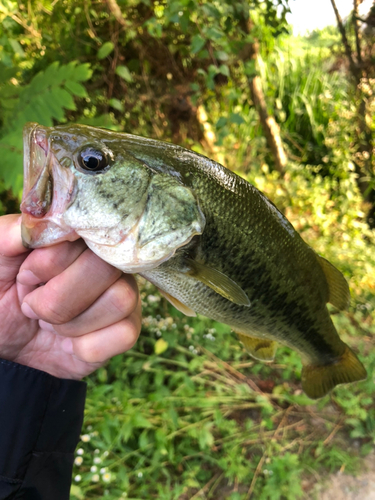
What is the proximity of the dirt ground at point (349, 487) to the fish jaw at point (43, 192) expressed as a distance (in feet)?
8.06

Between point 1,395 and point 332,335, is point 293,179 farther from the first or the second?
point 1,395

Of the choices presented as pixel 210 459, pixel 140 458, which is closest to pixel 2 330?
pixel 140 458

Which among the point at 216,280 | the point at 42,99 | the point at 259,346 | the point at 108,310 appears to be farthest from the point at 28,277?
the point at 42,99

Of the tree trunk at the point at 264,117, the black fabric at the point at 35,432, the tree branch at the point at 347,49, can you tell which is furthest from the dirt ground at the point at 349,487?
the tree branch at the point at 347,49

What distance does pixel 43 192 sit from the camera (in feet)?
2.64

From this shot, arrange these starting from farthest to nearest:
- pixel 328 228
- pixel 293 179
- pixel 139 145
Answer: pixel 293 179, pixel 328 228, pixel 139 145

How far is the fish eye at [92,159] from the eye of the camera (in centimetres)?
85

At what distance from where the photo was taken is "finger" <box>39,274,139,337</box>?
0.99 metres

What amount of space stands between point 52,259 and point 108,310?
0.22 m

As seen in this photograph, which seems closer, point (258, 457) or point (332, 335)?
point (332, 335)

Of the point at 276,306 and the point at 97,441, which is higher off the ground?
the point at 276,306

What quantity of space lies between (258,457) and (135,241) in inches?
82.9

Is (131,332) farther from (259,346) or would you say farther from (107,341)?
(259,346)

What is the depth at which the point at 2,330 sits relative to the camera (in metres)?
1.23
